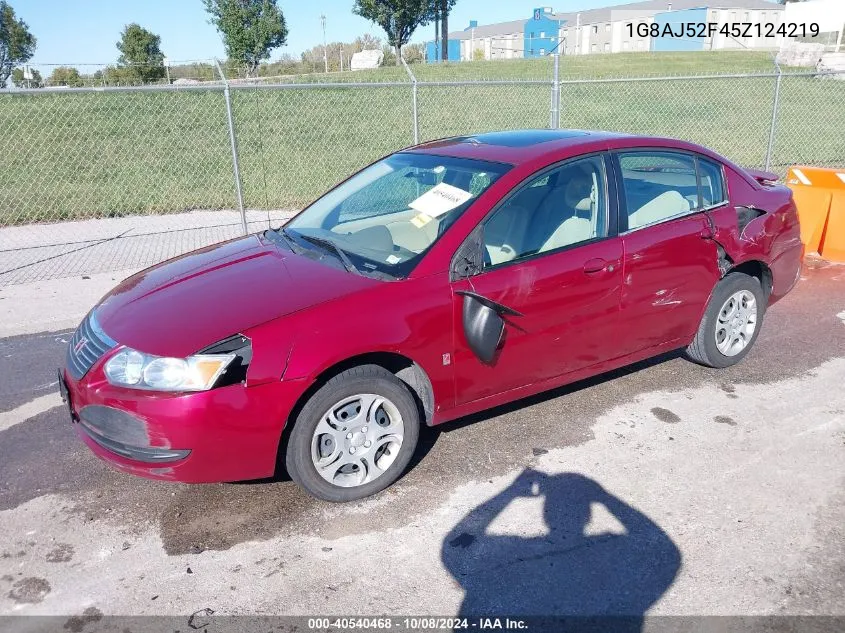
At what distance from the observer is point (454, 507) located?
3430mm

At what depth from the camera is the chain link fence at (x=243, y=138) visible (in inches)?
345

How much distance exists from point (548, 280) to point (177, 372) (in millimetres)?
1921

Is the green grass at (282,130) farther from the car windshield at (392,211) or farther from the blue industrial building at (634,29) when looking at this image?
the blue industrial building at (634,29)

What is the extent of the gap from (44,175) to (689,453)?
12789mm

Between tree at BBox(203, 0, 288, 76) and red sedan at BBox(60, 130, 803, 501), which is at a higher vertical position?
tree at BBox(203, 0, 288, 76)

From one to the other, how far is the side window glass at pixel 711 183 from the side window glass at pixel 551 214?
92 cm

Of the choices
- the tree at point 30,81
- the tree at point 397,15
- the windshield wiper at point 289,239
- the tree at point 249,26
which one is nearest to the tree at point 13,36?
the tree at point 249,26

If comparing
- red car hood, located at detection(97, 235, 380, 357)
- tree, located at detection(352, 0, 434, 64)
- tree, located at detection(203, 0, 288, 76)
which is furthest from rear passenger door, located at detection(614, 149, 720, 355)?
tree, located at detection(352, 0, 434, 64)

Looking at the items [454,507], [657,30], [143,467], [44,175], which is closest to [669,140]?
[454,507]

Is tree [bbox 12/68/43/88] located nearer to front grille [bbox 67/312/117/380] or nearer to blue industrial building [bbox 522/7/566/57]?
front grille [bbox 67/312/117/380]

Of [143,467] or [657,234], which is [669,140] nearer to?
[657,234]

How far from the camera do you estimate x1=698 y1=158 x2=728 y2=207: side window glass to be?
4.65 meters

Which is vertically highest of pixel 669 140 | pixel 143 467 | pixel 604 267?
pixel 669 140

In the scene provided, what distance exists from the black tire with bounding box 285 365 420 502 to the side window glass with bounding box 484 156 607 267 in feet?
2.73
